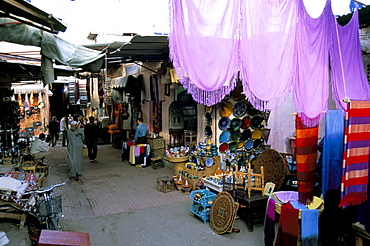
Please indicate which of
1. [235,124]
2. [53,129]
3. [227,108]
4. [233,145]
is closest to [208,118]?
[227,108]

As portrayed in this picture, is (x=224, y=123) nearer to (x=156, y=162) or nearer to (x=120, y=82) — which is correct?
(x=156, y=162)

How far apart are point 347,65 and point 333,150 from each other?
1479 millimetres

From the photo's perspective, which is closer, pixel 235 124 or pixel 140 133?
pixel 235 124

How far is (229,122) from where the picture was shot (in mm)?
8305

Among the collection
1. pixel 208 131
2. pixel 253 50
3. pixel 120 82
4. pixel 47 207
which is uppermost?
pixel 120 82

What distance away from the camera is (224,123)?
8.32 metres

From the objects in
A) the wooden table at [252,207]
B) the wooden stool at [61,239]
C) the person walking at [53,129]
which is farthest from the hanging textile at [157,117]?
the wooden stool at [61,239]

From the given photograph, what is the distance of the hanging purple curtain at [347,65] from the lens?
4203 millimetres

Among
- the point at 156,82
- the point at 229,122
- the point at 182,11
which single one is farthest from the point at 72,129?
A: the point at 182,11

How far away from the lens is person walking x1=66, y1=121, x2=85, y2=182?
858 cm

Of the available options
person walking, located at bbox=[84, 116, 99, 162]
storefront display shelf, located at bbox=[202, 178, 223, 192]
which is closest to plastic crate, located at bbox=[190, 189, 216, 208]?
storefront display shelf, located at bbox=[202, 178, 223, 192]

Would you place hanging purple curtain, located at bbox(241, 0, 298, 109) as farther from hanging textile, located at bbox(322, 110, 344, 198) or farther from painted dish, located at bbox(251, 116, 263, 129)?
painted dish, located at bbox(251, 116, 263, 129)

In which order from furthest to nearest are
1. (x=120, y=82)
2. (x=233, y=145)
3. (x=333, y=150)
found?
(x=120, y=82), (x=233, y=145), (x=333, y=150)

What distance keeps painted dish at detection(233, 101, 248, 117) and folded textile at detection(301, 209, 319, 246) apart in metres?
4.56
